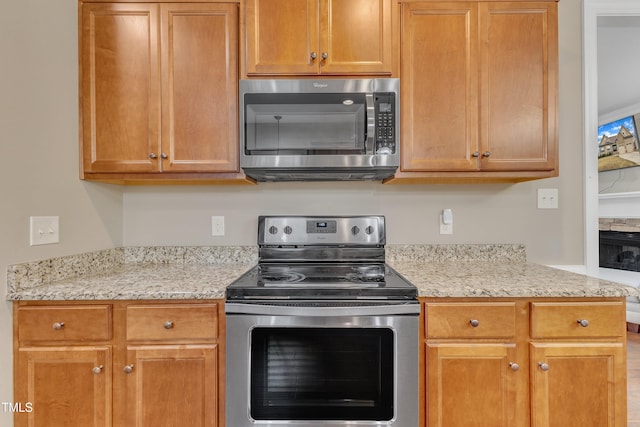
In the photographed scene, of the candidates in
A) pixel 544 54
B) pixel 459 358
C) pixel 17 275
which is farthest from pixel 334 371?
pixel 544 54

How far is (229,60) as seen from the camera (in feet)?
5.39

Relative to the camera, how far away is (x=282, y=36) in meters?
1.62

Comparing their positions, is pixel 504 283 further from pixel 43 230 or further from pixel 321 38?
pixel 43 230

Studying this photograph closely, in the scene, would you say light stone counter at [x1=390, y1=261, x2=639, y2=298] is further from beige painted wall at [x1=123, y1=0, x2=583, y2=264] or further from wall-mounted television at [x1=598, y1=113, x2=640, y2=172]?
wall-mounted television at [x1=598, y1=113, x2=640, y2=172]

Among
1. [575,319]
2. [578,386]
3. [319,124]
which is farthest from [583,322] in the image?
[319,124]

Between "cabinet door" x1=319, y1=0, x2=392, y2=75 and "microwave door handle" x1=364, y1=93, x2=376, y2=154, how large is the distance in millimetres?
150

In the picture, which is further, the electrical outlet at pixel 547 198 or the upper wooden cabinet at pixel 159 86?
the electrical outlet at pixel 547 198

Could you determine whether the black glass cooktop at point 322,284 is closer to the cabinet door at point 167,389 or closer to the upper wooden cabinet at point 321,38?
the cabinet door at point 167,389

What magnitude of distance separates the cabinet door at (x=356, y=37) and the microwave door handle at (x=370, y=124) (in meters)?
0.15

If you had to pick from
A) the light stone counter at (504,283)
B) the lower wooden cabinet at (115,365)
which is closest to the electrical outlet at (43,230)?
the lower wooden cabinet at (115,365)

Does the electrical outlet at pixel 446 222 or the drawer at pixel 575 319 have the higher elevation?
the electrical outlet at pixel 446 222

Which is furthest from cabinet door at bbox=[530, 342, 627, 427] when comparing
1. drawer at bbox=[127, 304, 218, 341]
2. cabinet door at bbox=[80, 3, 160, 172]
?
cabinet door at bbox=[80, 3, 160, 172]

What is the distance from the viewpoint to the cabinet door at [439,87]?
164 cm

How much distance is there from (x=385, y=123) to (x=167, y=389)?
4.80 ft
